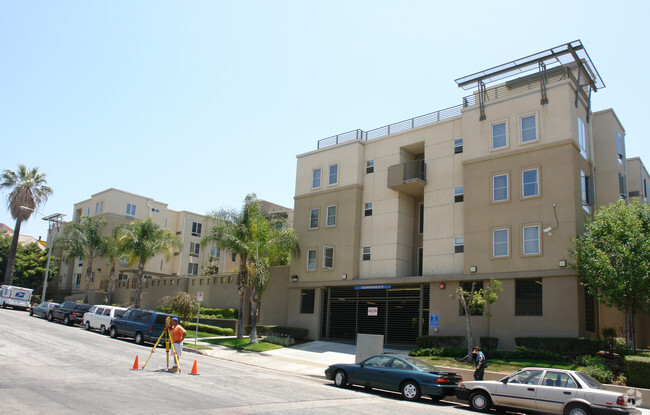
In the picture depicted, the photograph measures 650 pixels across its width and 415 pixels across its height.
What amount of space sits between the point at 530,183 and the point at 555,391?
1380 cm

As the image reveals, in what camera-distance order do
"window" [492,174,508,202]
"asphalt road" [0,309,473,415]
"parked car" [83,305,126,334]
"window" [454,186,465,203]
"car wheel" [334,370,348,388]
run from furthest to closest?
1. "parked car" [83,305,126,334]
2. "window" [454,186,465,203]
3. "window" [492,174,508,202]
4. "car wheel" [334,370,348,388]
5. "asphalt road" [0,309,473,415]

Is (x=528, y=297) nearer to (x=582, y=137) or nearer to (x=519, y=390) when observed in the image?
(x=582, y=137)

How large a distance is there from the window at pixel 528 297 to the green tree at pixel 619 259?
228cm

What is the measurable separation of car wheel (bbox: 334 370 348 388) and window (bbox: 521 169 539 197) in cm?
1357

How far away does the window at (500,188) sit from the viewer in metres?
26.0

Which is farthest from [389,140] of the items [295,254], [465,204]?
[295,254]

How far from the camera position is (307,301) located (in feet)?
110

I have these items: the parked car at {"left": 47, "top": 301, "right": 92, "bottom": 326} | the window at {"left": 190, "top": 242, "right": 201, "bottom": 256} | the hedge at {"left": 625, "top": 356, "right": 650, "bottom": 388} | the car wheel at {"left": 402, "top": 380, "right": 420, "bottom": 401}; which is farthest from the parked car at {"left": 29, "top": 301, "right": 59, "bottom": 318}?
the hedge at {"left": 625, "top": 356, "right": 650, "bottom": 388}

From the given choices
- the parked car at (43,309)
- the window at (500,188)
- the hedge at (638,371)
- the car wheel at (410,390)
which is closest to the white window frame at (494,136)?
the window at (500,188)

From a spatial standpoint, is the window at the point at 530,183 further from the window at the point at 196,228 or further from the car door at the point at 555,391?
the window at the point at 196,228

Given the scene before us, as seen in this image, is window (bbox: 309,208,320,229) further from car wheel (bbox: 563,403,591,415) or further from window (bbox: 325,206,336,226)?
car wheel (bbox: 563,403,591,415)

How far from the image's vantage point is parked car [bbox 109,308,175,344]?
1013 inches

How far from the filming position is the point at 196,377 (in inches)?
606

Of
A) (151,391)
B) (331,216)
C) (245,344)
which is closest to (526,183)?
(331,216)
